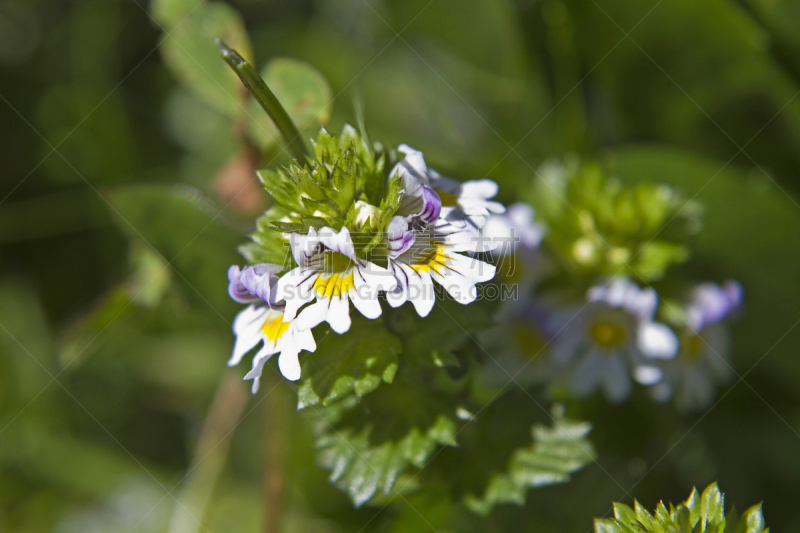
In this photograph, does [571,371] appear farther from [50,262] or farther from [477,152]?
[50,262]

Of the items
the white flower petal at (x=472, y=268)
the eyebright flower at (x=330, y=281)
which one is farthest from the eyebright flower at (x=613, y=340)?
the eyebright flower at (x=330, y=281)

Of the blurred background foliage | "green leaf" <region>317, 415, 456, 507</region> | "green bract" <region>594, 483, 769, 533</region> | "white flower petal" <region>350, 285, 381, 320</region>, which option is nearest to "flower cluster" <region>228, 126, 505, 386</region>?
"white flower petal" <region>350, 285, 381, 320</region>

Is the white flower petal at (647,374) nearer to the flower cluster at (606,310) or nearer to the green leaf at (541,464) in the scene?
the flower cluster at (606,310)

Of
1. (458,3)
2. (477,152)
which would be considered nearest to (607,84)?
(477,152)

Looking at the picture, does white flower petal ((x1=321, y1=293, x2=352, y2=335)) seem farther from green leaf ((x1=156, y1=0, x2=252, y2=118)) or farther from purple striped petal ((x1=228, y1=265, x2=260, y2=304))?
green leaf ((x1=156, y1=0, x2=252, y2=118))

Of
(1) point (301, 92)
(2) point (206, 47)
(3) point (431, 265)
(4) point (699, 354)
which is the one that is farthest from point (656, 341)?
(2) point (206, 47)

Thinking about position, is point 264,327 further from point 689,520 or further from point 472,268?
point 689,520

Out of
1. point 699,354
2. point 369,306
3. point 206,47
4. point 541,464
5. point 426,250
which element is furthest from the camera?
point 206,47
